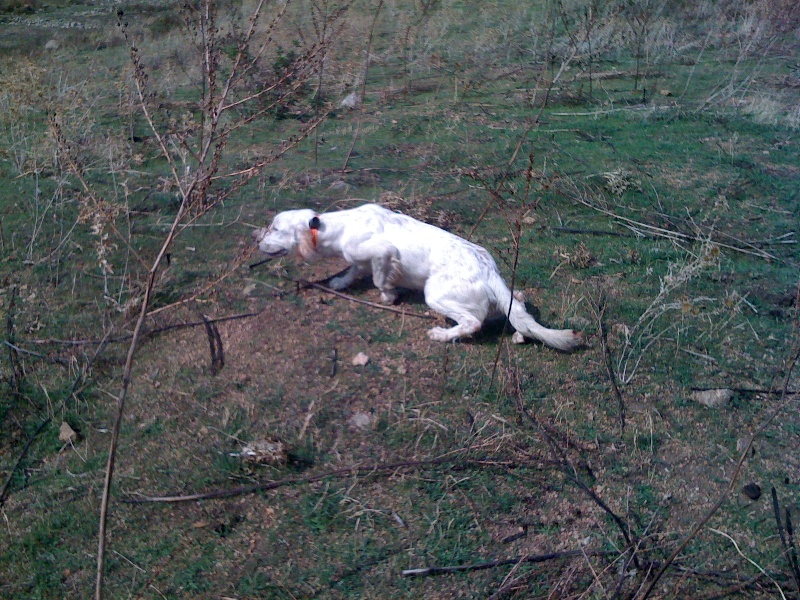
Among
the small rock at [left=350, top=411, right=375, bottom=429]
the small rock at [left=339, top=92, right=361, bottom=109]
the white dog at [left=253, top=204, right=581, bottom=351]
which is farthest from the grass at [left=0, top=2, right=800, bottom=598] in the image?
the small rock at [left=339, top=92, right=361, bottom=109]

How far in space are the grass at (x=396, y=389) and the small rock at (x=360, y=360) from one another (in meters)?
0.04

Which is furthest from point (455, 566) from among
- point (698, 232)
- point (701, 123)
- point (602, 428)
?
point (701, 123)

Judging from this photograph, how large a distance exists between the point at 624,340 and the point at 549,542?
175 centimetres

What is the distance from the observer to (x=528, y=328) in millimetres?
4375

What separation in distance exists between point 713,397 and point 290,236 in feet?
9.43

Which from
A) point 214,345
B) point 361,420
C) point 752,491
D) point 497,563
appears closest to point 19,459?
point 214,345

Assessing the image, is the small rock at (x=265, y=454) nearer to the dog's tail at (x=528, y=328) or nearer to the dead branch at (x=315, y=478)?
the dead branch at (x=315, y=478)

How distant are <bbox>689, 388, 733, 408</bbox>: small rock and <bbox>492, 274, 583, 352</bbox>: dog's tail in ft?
2.44

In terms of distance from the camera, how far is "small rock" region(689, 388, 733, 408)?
13.7ft

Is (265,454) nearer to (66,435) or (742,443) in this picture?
Result: (66,435)

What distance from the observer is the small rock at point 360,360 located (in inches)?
165

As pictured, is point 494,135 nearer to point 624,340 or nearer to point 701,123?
point 701,123

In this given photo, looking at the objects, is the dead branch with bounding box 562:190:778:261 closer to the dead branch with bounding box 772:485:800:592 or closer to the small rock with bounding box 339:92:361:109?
the dead branch with bounding box 772:485:800:592

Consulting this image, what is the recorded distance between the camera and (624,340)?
461 cm
